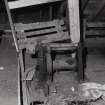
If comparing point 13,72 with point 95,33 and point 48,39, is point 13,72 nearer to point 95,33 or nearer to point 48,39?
point 48,39

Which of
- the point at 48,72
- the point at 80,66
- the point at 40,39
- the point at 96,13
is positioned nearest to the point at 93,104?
the point at 80,66

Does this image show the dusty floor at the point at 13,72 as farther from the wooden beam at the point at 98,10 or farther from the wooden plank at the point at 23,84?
the wooden beam at the point at 98,10

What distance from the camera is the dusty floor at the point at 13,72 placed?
7.95 feet

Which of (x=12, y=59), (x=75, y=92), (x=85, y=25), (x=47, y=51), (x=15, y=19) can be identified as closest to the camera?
(x=75, y=92)

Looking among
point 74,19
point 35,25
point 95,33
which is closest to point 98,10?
point 95,33

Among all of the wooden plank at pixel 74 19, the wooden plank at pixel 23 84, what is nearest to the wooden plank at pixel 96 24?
the wooden plank at pixel 74 19

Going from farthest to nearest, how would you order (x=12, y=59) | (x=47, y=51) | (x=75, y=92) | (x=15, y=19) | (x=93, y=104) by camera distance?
1. (x=15, y=19)
2. (x=12, y=59)
3. (x=47, y=51)
4. (x=75, y=92)
5. (x=93, y=104)

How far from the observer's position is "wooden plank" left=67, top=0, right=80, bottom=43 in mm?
2498

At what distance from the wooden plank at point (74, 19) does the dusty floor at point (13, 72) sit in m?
0.41

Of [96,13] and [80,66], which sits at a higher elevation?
[96,13]

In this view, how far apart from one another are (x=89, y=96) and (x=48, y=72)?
52 centimetres

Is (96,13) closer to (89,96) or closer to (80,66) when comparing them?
(80,66)

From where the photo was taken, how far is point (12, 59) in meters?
3.05

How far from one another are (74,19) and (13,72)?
3.07ft
